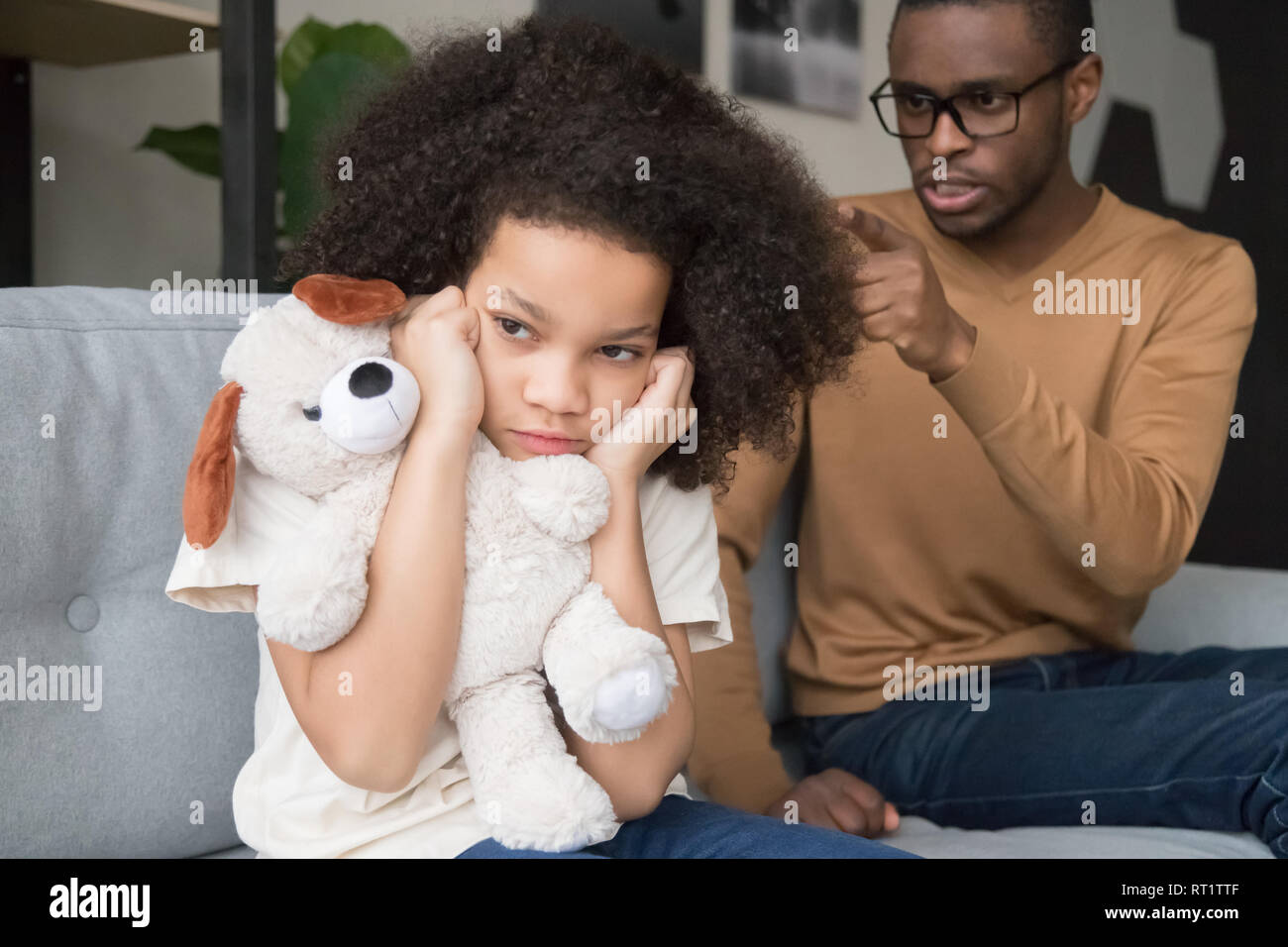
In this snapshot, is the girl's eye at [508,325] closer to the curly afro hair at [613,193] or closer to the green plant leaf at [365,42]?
the curly afro hair at [613,193]

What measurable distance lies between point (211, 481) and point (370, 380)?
0.12 meters

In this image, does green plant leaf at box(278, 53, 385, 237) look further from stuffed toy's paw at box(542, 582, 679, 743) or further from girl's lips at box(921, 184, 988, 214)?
stuffed toy's paw at box(542, 582, 679, 743)

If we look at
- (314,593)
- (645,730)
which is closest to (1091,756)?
(645,730)

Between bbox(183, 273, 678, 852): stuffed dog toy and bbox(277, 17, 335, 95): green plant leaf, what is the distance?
56.3 inches

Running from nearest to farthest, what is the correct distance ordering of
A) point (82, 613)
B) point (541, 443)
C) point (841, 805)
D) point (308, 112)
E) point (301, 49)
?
point (541, 443)
point (82, 613)
point (841, 805)
point (308, 112)
point (301, 49)

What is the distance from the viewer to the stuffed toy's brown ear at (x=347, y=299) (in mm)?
784

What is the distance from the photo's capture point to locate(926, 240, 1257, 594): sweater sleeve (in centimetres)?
120

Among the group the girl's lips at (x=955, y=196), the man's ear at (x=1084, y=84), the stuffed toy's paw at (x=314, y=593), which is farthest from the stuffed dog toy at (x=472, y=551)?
the man's ear at (x=1084, y=84)

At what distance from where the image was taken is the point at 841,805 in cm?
119

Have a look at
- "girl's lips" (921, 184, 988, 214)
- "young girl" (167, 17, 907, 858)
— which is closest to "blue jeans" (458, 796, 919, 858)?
"young girl" (167, 17, 907, 858)

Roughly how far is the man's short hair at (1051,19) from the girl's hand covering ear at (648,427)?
816mm

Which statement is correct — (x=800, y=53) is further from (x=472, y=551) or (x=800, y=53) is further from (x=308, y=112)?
(x=472, y=551)

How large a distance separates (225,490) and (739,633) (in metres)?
0.73
